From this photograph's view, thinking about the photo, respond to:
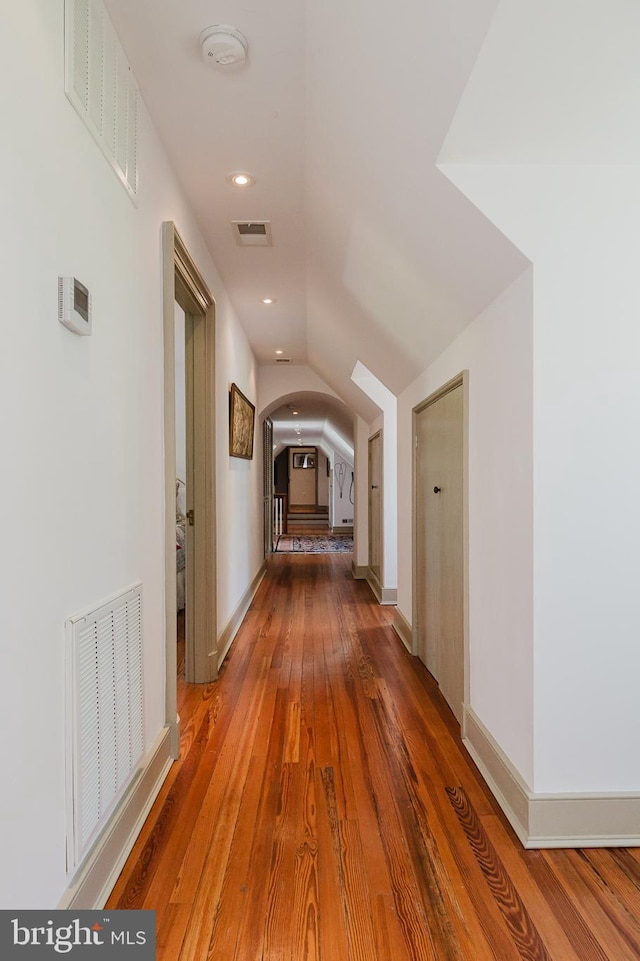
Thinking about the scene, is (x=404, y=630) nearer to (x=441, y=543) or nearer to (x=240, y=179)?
(x=441, y=543)

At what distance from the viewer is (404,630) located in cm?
392

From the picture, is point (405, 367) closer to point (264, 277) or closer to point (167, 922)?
point (264, 277)

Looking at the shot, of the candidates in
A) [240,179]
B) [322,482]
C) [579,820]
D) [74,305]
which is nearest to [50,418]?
[74,305]

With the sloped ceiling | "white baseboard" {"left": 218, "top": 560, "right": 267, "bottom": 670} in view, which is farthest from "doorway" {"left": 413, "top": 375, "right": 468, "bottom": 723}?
"white baseboard" {"left": 218, "top": 560, "right": 267, "bottom": 670}

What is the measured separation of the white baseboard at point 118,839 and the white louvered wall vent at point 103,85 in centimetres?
188

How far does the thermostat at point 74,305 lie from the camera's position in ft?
4.07

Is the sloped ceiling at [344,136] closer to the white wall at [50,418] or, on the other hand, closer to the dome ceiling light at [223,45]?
the dome ceiling light at [223,45]

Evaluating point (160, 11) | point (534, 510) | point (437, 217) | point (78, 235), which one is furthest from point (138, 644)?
point (160, 11)

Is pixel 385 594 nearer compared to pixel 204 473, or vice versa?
pixel 204 473

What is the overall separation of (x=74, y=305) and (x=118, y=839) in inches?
58.1

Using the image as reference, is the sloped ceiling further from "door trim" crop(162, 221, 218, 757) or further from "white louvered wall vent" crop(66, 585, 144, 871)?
"white louvered wall vent" crop(66, 585, 144, 871)

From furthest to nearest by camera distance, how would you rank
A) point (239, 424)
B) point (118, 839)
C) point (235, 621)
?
point (239, 424) → point (235, 621) → point (118, 839)

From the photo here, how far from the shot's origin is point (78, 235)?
1.37 m

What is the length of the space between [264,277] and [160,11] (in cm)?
209
